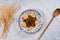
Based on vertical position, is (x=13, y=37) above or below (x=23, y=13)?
below

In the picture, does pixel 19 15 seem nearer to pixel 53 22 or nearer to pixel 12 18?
pixel 12 18

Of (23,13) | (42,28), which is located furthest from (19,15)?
(42,28)

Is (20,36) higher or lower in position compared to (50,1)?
lower

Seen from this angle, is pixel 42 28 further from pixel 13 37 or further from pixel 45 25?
pixel 13 37

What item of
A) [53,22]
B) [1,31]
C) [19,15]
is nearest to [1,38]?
[1,31]

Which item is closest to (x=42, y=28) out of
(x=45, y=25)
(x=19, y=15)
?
(x=45, y=25)

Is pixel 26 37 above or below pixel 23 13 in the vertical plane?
below

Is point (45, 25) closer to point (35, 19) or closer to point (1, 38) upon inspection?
point (35, 19)
